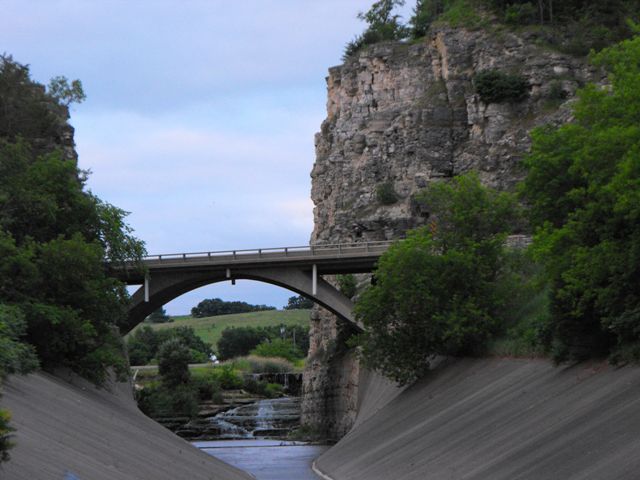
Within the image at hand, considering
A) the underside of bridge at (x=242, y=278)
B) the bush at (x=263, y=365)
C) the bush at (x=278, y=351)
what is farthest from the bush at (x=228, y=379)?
the underside of bridge at (x=242, y=278)

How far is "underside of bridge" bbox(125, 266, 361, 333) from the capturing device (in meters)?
87.1

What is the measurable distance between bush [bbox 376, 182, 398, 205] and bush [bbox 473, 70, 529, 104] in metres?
11.9

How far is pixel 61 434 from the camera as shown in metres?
31.1

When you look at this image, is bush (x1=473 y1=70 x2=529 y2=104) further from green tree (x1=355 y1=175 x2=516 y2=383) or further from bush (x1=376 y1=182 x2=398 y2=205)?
green tree (x1=355 y1=175 x2=516 y2=383)

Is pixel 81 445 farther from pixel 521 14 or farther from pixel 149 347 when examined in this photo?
pixel 149 347

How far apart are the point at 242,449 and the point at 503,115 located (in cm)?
3987

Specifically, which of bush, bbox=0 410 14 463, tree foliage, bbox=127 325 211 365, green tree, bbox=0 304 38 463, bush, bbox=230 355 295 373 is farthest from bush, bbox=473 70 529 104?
tree foliage, bbox=127 325 211 365

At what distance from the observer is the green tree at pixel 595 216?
1356 inches

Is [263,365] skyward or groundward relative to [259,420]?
groundward

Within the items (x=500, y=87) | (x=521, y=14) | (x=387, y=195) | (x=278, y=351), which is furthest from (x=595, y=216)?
(x=278, y=351)

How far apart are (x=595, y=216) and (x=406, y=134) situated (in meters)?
69.2

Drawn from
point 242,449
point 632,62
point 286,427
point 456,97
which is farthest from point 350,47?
point 632,62

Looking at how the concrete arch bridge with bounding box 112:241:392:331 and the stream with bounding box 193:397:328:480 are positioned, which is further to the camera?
the concrete arch bridge with bounding box 112:241:392:331

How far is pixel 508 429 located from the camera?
33156 mm
